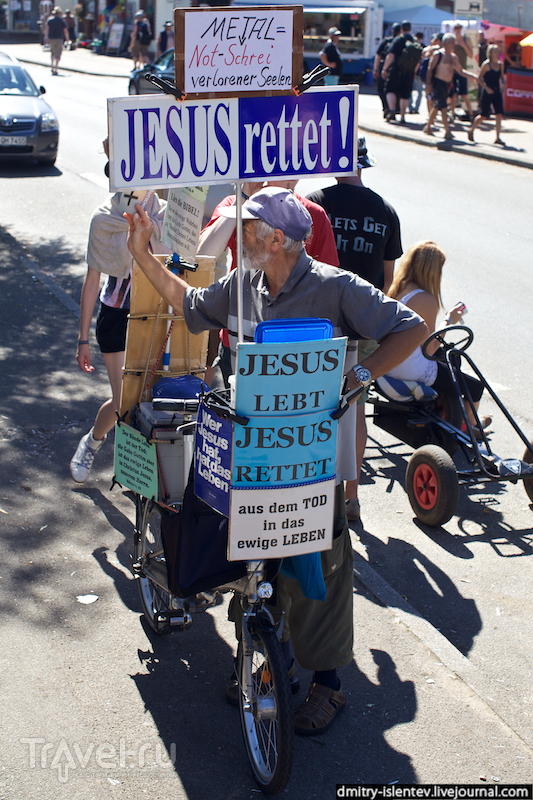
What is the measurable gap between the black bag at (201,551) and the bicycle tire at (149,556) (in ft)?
2.10

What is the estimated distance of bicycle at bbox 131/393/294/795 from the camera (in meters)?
2.88

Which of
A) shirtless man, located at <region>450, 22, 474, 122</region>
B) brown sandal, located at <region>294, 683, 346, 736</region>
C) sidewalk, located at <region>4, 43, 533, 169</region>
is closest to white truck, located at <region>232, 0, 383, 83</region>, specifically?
sidewalk, located at <region>4, 43, 533, 169</region>

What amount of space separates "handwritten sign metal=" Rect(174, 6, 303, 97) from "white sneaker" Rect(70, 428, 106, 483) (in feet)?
8.09

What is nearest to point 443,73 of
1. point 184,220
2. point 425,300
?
point 425,300

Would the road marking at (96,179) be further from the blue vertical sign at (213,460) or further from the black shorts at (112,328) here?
the blue vertical sign at (213,460)

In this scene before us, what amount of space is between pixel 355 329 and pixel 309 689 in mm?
1505

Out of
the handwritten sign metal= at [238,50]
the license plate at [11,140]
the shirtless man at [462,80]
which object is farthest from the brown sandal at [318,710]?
the shirtless man at [462,80]

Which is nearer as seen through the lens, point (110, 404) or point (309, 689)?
point (309, 689)

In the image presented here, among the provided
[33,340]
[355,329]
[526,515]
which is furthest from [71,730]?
[33,340]

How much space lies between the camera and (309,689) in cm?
353

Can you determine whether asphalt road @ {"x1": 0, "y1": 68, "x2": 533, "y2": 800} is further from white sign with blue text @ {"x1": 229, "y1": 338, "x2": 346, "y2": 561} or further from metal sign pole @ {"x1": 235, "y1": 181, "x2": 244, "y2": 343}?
Answer: metal sign pole @ {"x1": 235, "y1": 181, "x2": 244, "y2": 343}

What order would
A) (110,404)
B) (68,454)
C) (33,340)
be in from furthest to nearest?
(33,340) → (68,454) → (110,404)

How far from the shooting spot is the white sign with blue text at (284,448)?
271cm

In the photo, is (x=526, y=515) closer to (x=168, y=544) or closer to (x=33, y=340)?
(x=168, y=544)
